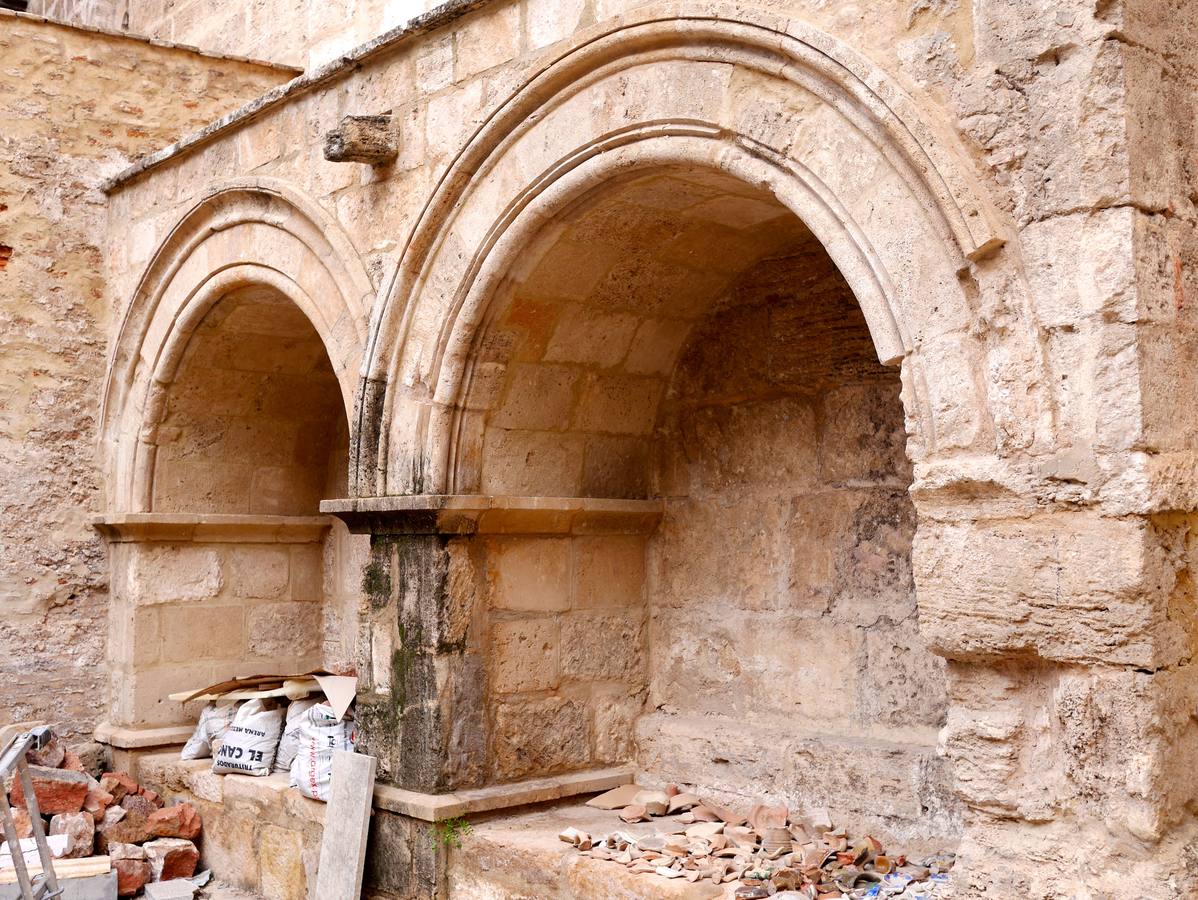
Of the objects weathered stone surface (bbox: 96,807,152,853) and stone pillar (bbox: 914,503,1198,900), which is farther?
weathered stone surface (bbox: 96,807,152,853)

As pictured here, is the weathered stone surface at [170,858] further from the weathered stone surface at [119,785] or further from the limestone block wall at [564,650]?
the limestone block wall at [564,650]

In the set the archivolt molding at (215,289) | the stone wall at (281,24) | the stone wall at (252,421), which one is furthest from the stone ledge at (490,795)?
the stone wall at (281,24)

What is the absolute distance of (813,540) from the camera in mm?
4230

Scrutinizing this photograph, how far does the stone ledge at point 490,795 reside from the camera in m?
4.02

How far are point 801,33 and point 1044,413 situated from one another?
3.73 feet

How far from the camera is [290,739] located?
5156 millimetres

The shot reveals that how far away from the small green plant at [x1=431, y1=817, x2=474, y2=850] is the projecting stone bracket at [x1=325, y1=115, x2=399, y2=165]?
2285 mm

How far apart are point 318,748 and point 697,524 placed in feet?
5.49

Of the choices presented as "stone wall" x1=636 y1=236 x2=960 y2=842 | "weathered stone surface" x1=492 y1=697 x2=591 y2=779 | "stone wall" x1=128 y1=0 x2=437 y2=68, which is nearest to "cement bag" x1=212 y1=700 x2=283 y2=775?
"weathered stone surface" x1=492 y1=697 x2=591 y2=779

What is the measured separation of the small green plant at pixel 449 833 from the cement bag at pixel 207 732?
1931mm

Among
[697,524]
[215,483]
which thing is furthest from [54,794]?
[697,524]

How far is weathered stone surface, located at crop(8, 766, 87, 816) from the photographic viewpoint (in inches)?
207

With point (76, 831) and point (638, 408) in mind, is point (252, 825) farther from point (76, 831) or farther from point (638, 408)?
point (638, 408)

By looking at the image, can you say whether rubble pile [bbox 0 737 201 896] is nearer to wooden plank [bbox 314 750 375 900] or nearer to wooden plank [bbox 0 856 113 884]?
wooden plank [bbox 0 856 113 884]
